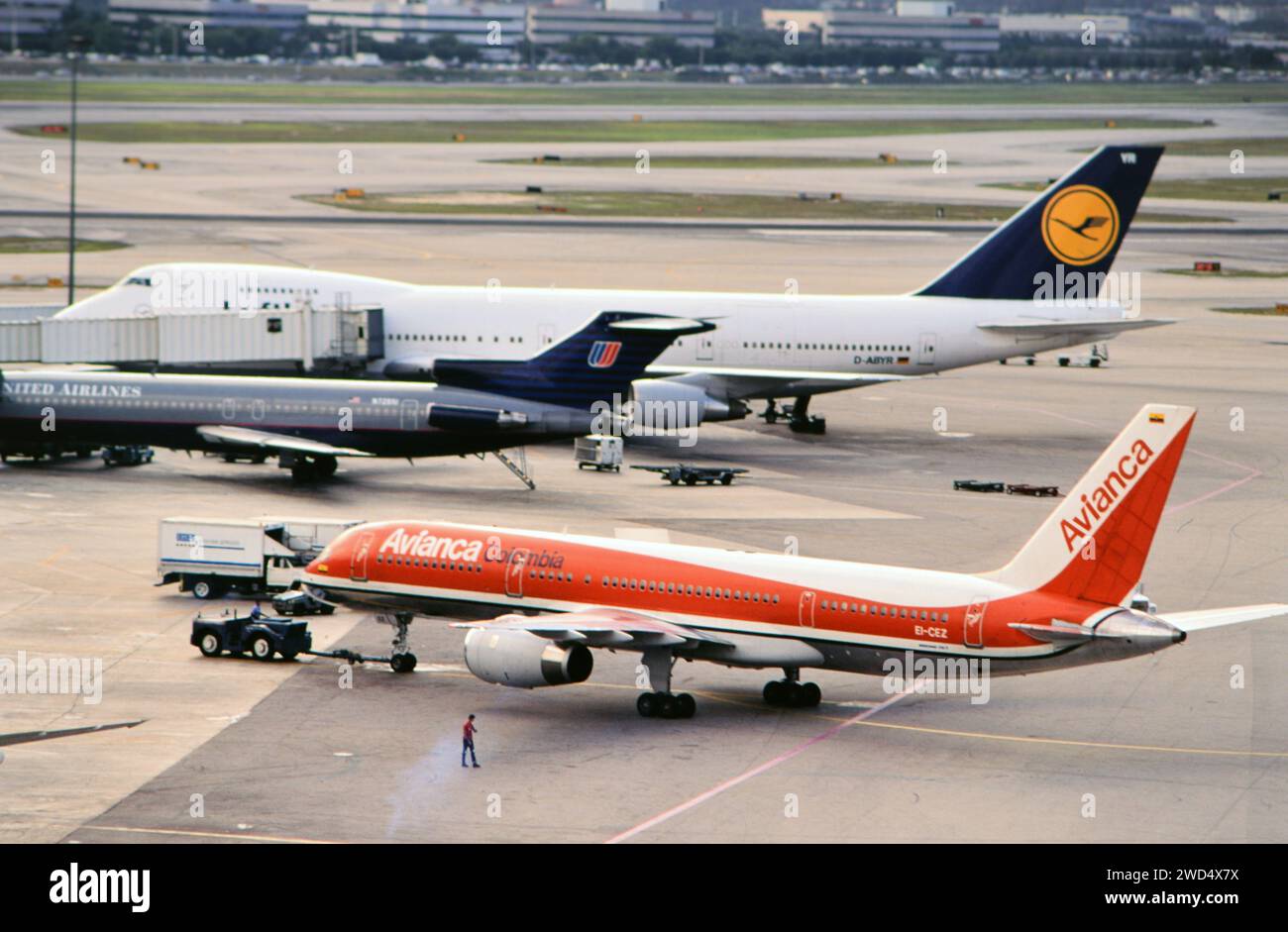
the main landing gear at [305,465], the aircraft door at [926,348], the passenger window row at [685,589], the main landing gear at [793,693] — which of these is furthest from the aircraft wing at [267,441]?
the main landing gear at [793,693]

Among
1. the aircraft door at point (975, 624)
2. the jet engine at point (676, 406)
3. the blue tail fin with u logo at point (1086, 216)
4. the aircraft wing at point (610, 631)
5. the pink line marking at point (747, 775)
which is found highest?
the blue tail fin with u logo at point (1086, 216)

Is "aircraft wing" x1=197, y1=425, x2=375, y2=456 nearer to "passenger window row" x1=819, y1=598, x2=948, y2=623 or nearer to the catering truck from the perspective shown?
the catering truck

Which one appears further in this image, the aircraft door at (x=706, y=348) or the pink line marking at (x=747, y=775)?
the aircraft door at (x=706, y=348)

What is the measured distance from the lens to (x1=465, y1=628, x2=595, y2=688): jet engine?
136ft

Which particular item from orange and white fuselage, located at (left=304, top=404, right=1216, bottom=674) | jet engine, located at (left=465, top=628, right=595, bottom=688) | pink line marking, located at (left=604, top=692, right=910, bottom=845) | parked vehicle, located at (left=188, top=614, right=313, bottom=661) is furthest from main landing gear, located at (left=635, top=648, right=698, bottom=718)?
parked vehicle, located at (left=188, top=614, right=313, bottom=661)

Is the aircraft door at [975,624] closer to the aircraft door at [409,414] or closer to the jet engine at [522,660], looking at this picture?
the jet engine at [522,660]

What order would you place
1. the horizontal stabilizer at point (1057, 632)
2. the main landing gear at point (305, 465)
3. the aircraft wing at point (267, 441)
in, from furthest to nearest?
the main landing gear at point (305, 465)
the aircraft wing at point (267, 441)
the horizontal stabilizer at point (1057, 632)

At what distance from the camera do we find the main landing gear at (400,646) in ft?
154

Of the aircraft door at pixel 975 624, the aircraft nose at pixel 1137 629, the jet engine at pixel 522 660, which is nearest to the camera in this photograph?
the aircraft nose at pixel 1137 629

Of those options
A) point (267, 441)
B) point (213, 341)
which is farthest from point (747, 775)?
point (213, 341)

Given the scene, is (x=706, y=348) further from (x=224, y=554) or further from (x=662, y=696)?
(x=662, y=696)

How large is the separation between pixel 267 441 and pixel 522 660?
98.8 ft

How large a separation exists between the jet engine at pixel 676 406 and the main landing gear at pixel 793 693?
3260cm
